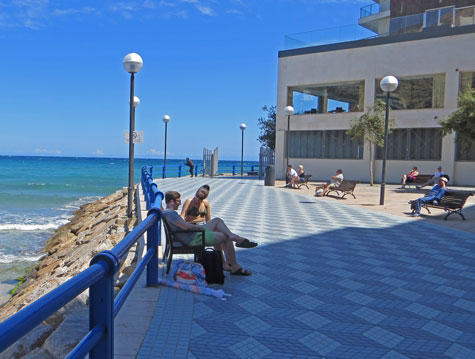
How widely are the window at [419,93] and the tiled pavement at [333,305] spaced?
1736 centimetres

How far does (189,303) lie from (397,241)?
515 cm

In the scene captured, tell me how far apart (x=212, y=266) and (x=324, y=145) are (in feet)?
75.2

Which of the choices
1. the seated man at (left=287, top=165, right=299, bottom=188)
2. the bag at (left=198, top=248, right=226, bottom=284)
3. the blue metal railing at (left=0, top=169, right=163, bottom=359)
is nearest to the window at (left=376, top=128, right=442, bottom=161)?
the seated man at (left=287, top=165, right=299, bottom=188)

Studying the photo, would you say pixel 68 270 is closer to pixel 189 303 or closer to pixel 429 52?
pixel 189 303

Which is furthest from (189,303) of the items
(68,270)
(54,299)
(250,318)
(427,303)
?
(68,270)

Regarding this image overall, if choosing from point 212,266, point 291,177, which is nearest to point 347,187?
point 291,177

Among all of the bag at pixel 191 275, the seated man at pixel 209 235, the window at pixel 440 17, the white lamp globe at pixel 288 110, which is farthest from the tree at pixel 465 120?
the bag at pixel 191 275

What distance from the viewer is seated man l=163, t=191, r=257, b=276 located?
5141 millimetres

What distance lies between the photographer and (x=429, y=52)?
23344 mm

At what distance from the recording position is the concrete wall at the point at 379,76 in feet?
74.9

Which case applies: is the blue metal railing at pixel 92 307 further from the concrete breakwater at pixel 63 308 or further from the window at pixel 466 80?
the window at pixel 466 80

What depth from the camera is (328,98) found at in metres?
27.0

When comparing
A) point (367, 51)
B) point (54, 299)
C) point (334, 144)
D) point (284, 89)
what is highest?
point (367, 51)

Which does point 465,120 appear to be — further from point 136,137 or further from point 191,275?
point 191,275
